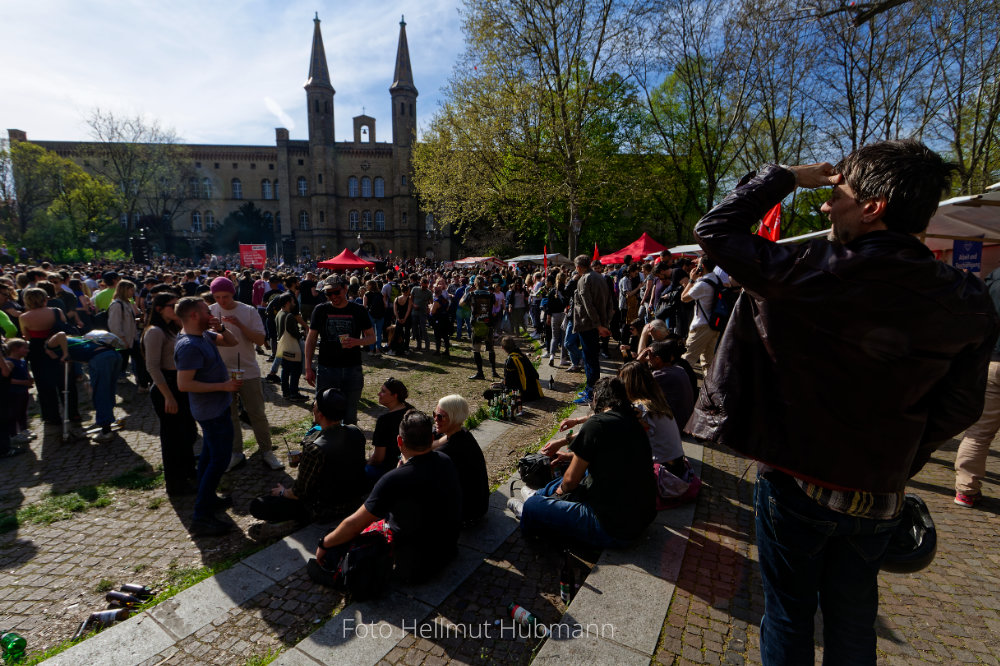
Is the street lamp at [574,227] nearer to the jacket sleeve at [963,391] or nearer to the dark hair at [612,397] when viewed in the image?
the dark hair at [612,397]

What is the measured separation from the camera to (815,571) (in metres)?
1.60

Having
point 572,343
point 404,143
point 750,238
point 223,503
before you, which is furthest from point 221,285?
point 404,143

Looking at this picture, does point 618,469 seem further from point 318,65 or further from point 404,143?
point 318,65

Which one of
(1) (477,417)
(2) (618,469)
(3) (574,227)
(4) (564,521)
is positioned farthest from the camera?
(3) (574,227)

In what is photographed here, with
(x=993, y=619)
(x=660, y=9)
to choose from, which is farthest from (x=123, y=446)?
(x=660, y=9)

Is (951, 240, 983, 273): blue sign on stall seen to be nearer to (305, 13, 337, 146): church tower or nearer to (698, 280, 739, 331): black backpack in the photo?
(698, 280, 739, 331): black backpack

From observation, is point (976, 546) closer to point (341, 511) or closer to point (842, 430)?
point (842, 430)

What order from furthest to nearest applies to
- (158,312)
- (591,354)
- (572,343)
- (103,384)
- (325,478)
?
1. (572,343)
2. (591,354)
3. (103,384)
4. (158,312)
5. (325,478)

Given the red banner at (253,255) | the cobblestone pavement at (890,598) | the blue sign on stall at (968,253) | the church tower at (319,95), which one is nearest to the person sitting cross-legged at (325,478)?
the cobblestone pavement at (890,598)

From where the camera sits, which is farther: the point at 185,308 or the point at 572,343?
the point at 572,343

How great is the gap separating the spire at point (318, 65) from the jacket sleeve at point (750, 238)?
64.1 metres

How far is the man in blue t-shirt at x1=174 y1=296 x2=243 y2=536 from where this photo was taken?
3.95 m

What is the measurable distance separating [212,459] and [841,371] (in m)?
4.45

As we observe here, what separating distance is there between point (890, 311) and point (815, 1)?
967 centimetres
